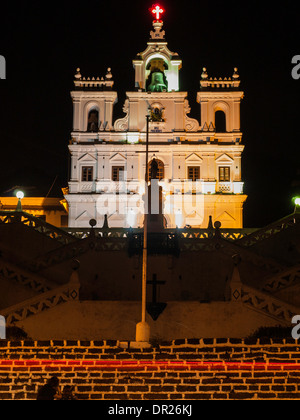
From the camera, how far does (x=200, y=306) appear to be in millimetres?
19203

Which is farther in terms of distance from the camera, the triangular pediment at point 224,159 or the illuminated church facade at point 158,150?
the triangular pediment at point 224,159

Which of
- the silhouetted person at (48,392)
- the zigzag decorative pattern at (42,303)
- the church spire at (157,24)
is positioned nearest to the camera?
the silhouetted person at (48,392)

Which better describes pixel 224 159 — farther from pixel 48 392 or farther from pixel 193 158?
pixel 48 392

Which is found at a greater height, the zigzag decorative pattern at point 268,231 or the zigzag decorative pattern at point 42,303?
the zigzag decorative pattern at point 268,231

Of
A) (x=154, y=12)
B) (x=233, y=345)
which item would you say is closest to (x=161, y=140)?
(x=154, y=12)

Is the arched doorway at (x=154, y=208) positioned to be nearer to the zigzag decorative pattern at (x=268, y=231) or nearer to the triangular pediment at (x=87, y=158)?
the zigzag decorative pattern at (x=268, y=231)

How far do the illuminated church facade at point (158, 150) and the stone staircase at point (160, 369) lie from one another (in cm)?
2845

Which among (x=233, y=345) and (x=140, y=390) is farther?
(x=233, y=345)

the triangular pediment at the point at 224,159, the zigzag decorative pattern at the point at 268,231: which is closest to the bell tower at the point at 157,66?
the triangular pediment at the point at 224,159

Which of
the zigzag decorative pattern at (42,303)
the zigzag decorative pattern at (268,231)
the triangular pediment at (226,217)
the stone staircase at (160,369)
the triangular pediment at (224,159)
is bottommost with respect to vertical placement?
the stone staircase at (160,369)

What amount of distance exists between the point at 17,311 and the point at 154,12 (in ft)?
116

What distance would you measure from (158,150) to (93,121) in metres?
5.99

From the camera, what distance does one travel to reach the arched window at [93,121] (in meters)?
46.9
